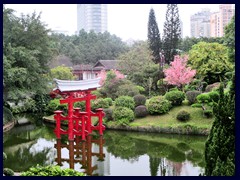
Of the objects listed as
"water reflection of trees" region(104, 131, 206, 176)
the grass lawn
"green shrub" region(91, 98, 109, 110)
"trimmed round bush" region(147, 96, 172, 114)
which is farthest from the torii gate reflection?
"trimmed round bush" region(147, 96, 172, 114)

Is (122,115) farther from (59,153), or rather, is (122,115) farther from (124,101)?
(59,153)

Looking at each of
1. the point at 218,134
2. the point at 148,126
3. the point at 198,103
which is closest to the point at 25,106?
the point at 148,126

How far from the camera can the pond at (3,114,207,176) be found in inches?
257

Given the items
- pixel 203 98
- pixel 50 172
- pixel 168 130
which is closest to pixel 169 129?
pixel 168 130

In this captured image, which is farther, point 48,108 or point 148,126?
point 48,108

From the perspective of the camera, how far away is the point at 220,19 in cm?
795

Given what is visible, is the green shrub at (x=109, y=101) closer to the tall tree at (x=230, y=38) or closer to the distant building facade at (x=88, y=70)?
the distant building facade at (x=88, y=70)

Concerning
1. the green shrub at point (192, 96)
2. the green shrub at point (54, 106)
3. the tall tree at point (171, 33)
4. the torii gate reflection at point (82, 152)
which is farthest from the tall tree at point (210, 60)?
the torii gate reflection at point (82, 152)

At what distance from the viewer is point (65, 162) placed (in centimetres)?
688

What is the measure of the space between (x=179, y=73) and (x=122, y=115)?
8.88ft

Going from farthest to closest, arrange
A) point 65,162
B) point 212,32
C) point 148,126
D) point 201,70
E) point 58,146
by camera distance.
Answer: point 201,70 < point 148,126 < point 212,32 < point 58,146 < point 65,162

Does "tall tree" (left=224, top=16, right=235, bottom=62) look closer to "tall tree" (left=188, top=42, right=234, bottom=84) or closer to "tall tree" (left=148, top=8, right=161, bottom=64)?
"tall tree" (left=148, top=8, right=161, bottom=64)

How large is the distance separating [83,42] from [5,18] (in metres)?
2.32

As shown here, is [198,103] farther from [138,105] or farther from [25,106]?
[25,106]
